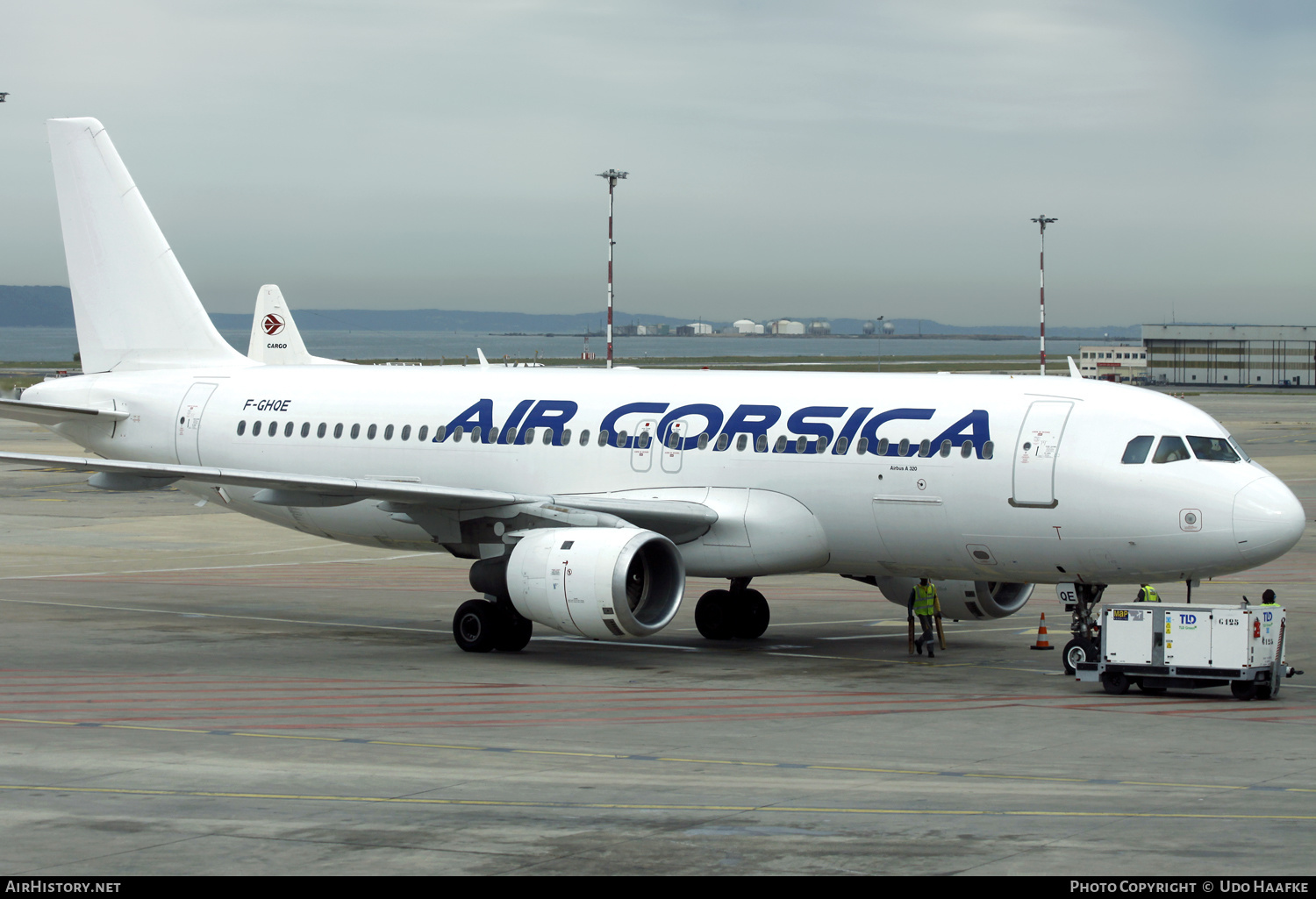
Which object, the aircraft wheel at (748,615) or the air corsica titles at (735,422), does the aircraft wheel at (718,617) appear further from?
the air corsica titles at (735,422)

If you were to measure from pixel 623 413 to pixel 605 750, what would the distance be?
34.1ft

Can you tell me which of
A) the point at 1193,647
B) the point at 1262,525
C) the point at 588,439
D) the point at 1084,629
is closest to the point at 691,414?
the point at 588,439

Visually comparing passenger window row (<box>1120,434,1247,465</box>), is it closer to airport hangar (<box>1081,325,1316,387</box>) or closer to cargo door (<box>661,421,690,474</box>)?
cargo door (<box>661,421,690,474</box>)

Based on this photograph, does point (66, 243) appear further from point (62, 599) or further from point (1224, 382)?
point (1224, 382)

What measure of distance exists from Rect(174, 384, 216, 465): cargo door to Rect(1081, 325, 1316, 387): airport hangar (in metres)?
144

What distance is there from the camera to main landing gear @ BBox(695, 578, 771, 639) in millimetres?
29859

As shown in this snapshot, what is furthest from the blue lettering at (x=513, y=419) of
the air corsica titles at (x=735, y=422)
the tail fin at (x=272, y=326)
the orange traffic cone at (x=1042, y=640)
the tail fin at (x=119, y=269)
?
the tail fin at (x=272, y=326)

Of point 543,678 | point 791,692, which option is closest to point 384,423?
point 543,678

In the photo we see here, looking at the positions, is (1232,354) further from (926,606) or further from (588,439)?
(588,439)

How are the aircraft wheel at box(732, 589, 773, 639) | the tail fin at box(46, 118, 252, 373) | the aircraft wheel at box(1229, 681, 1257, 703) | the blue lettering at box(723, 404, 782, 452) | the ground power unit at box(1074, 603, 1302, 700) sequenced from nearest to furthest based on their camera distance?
the ground power unit at box(1074, 603, 1302, 700), the aircraft wheel at box(1229, 681, 1257, 703), the blue lettering at box(723, 404, 782, 452), the aircraft wheel at box(732, 589, 773, 639), the tail fin at box(46, 118, 252, 373)

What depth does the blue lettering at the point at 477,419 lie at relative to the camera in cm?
3034

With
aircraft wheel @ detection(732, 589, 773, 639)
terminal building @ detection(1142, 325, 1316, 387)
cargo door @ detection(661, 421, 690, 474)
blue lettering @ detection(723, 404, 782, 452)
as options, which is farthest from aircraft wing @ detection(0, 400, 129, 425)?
terminal building @ detection(1142, 325, 1316, 387)

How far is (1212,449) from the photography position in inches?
978

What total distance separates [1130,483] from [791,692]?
604 cm
